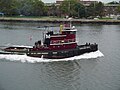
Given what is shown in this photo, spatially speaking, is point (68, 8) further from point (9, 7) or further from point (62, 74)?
point (62, 74)

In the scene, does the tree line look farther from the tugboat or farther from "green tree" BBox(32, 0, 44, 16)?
the tugboat

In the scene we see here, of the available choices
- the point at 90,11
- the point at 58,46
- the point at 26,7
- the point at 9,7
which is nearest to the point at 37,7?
the point at 26,7

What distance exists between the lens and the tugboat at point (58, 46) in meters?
46.6

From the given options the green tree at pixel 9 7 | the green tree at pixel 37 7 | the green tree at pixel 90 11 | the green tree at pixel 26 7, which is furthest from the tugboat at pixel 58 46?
the green tree at pixel 90 11

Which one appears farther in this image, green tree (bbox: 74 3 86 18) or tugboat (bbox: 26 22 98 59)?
green tree (bbox: 74 3 86 18)

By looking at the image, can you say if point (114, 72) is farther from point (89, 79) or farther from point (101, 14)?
point (101, 14)

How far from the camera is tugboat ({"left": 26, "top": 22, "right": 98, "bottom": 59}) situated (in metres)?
46.6

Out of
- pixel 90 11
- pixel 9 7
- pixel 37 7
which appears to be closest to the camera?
pixel 9 7

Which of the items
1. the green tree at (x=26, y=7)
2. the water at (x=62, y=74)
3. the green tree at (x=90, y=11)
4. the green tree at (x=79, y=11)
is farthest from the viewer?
the green tree at (x=90, y=11)

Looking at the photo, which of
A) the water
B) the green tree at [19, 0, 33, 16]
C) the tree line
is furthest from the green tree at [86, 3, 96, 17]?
the water

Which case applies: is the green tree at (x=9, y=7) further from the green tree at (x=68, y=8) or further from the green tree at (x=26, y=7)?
the green tree at (x=68, y=8)

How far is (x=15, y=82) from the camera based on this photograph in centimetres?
3494

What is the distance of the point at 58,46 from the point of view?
47.8 m

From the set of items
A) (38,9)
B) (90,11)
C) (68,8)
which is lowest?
(90,11)
